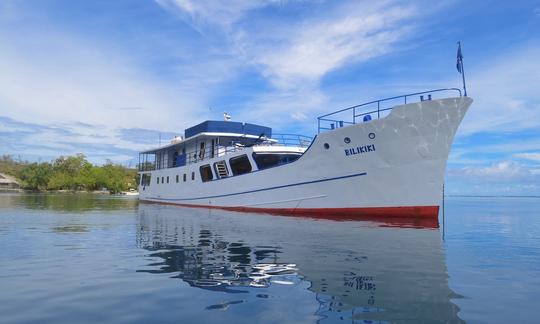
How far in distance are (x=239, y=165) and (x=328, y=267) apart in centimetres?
1660

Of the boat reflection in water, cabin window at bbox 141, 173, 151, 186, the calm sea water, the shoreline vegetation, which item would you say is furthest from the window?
the shoreline vegetation

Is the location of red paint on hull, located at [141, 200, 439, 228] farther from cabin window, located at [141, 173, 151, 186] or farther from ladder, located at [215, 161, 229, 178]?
cabin window, located at [141, 173, 151, 186]

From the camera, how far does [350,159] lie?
681 inches

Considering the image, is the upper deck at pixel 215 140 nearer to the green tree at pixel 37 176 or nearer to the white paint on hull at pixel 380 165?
the white paint on hull at pixel 380 165

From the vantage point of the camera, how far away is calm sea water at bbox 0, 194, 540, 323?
4.63 metres

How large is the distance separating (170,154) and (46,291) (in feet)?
97.6

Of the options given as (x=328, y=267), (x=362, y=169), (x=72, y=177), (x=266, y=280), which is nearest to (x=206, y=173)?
(x=362, y=169)

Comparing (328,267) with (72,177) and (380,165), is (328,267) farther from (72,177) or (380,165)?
(72,177)

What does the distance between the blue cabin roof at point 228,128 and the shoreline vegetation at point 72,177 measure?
292 feet

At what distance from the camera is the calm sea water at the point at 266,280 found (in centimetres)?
463

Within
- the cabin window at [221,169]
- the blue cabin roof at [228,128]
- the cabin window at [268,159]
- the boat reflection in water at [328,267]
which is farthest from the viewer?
the blue cabin roof at [228,128]

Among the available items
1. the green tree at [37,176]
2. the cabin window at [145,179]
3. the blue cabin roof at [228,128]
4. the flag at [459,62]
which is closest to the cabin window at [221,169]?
the blue cabin roof at [228,128]

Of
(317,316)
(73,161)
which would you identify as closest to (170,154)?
(317,316)

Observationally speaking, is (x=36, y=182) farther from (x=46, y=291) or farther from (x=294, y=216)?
(x=46, y=291)
